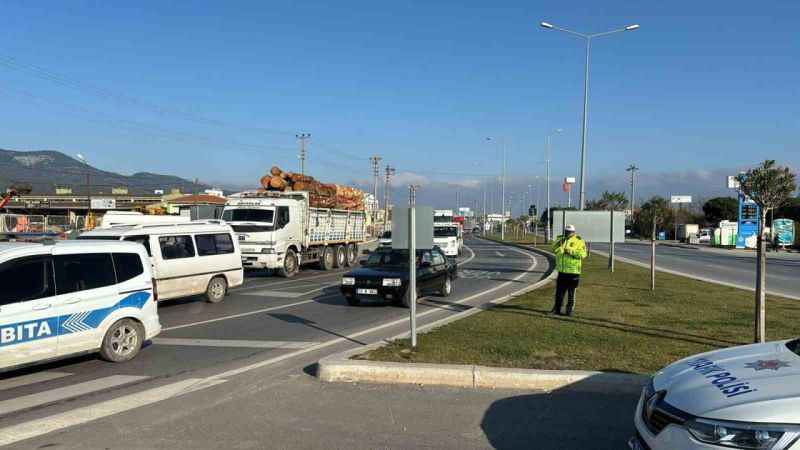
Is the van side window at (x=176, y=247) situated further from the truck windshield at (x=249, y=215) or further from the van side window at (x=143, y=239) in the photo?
the truck windshield at (x=249, y=215)

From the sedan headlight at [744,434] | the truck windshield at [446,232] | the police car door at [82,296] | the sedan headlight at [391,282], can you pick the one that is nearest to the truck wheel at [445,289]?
the sedan headlight at [391,282]

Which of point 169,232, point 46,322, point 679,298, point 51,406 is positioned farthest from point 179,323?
point 679,298

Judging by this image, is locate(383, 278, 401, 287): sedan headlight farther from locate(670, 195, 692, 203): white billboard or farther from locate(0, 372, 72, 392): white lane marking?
locate(670, 195, 692, 203): white billboard

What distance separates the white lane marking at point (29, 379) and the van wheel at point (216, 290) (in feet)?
22.7

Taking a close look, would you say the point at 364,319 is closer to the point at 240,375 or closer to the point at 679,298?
the point at 240,375

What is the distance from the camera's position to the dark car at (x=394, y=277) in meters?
13.6

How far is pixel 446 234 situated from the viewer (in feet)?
98.9

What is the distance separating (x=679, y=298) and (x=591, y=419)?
9670mm

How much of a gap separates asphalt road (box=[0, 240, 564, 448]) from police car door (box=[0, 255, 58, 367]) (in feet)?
1.32

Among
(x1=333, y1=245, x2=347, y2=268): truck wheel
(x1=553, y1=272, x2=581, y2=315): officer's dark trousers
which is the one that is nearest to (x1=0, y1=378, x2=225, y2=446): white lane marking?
(x1=553, y1=272, x2=581, y2=315): officer's dark trousers

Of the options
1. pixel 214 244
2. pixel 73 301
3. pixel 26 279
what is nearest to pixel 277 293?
pixel 214 244

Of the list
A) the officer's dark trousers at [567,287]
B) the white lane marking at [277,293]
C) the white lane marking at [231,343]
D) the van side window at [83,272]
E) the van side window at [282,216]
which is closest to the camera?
the van side window at [83,272]

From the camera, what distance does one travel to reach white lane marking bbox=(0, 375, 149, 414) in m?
6.24

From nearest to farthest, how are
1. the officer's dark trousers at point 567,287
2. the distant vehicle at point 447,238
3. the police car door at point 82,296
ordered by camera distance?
the police car door at point 82,296
the officer's dark trousers at point 567,287
the distant vehicle at point 447,238
